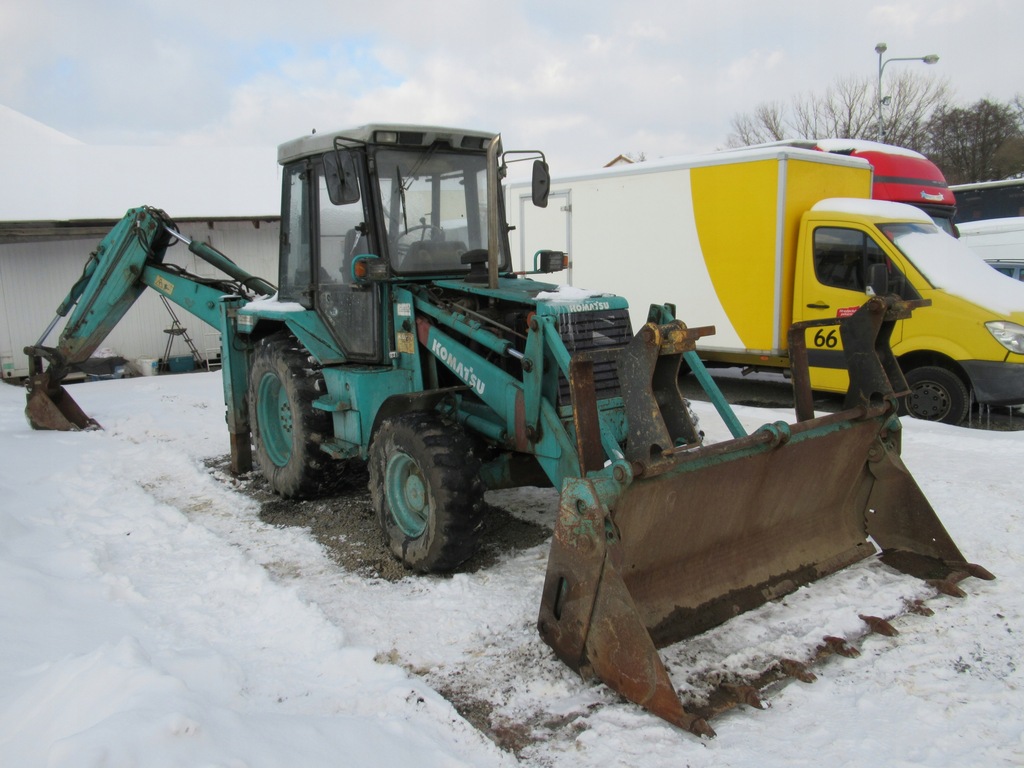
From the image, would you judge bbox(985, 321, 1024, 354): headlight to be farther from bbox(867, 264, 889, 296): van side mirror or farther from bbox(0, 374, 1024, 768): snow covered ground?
bbox(0, 374, 1024, 768): snow covered ground

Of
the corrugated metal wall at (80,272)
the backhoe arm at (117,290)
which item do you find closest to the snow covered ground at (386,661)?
the backhoe arm at (117,290)

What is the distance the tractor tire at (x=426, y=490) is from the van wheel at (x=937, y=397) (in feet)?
18.5

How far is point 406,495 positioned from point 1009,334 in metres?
6.44

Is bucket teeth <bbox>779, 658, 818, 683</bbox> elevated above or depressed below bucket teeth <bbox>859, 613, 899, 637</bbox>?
below

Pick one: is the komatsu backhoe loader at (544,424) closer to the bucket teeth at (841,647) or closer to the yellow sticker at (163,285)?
the bucket teeth at (841,647)

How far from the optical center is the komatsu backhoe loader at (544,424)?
331 cm

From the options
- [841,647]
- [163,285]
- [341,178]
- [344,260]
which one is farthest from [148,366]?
[841,647]

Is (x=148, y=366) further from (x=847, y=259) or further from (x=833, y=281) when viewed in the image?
(x=847, y=259)

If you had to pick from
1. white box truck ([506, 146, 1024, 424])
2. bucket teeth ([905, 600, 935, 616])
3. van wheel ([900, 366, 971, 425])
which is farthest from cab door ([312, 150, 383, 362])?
van wheel ([900, 366, 971, 425])

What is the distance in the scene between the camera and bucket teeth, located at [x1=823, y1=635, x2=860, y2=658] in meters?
3.45

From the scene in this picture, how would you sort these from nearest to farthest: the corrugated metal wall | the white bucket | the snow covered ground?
the snow covered ground, the corrugated metal wall, the white bucket

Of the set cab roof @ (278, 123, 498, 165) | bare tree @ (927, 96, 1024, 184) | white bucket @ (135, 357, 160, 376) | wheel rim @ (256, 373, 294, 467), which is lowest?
white bucket @ (135, 357, 160, 376)

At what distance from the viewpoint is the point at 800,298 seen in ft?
29.4

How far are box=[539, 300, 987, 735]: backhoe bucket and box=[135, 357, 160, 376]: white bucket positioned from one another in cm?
1169
